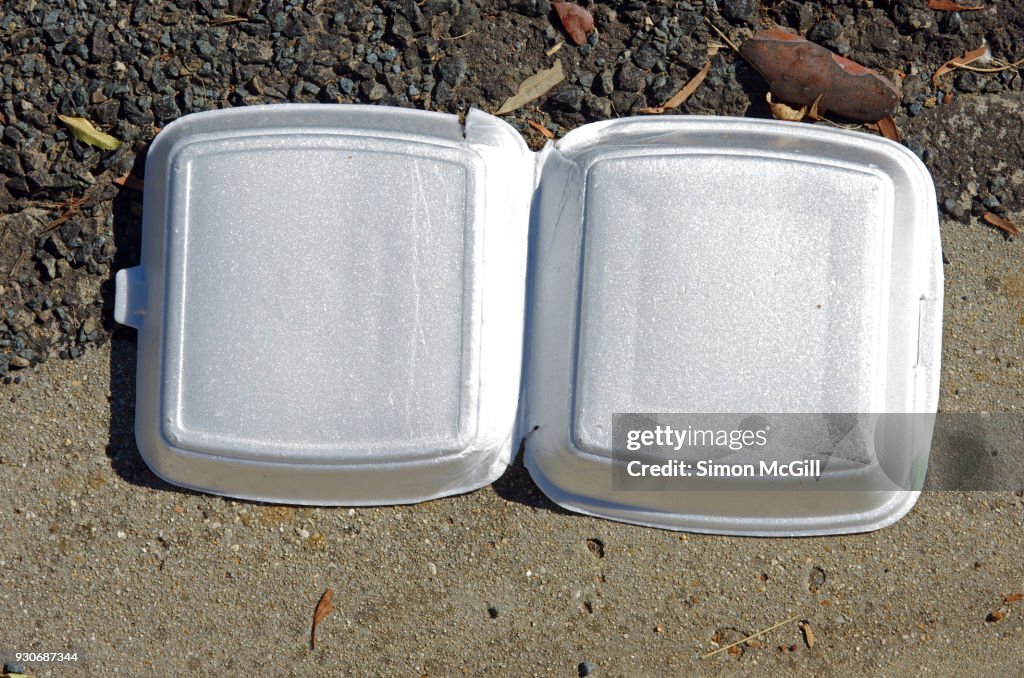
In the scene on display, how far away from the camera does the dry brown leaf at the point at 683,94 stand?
1772 mm

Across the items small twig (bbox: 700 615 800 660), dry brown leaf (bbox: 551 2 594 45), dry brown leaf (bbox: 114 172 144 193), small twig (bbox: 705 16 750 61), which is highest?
dry brown leaf (bbox: 551 2 594 45)

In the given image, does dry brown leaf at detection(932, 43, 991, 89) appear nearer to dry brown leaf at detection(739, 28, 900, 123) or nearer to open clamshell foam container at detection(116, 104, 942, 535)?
dry brown leaf at detection(739, 28, 900, 123)

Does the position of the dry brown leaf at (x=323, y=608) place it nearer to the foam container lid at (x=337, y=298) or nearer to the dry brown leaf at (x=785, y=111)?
the foam container lid at (x=337, y=298)

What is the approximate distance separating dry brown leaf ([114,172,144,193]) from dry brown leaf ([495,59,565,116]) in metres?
0.92

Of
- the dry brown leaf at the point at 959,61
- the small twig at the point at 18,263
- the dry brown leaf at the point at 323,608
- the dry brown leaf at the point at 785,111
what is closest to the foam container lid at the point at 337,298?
the dry brown leaf at the point at 323,608

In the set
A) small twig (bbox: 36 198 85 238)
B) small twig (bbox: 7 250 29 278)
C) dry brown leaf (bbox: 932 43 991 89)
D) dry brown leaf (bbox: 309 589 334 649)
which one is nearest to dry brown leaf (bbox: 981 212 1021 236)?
dry brown leaf (bbox: 932 43 991 89)

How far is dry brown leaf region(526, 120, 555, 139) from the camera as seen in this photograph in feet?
5.78

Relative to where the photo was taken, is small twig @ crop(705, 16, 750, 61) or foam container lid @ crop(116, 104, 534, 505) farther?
small twig @ crop(705, 16, 750, 61)

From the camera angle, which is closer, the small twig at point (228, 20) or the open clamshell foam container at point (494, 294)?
the open clamshell foam container at point (494, 294)

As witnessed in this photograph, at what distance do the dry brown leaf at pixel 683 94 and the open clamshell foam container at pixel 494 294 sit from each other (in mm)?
378

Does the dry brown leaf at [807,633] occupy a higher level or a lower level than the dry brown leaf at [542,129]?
lower

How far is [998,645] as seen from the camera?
5.75 feet

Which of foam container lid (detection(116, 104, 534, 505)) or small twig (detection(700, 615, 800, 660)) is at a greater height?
foam container lid (detection(116, 104, 534, 505))

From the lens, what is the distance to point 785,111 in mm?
1732
